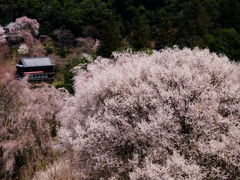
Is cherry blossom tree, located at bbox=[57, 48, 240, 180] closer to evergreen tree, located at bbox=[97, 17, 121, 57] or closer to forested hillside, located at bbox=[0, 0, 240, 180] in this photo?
forested hillside, located at bbox=[0, 0, 240, 180]

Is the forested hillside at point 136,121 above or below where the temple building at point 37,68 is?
above

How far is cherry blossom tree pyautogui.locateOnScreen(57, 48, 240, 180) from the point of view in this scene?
12.5 m

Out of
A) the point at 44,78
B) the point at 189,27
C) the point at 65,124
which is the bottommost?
the point at 44,78

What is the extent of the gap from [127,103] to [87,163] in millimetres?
2848

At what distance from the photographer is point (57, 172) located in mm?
17391

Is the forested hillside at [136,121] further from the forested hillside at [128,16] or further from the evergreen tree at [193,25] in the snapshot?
the forested hillside at [128,16]

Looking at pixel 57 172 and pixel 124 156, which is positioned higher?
pixel 124 156

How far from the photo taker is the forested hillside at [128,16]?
1332 inches

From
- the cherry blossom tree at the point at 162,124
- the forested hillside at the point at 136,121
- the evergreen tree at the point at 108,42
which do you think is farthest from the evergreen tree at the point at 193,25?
the cherry blossom tree at the point at 162,124

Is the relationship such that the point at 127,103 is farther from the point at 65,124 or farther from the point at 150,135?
the point at 65,124

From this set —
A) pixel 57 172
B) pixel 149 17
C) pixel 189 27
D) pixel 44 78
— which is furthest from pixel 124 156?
pixel 149 17

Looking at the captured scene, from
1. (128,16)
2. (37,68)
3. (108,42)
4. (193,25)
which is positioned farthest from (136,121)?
(128,16)

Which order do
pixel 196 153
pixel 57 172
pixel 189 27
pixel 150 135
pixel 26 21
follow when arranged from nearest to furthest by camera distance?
pixel 196 153, pixel 150 135, pixel 57 172, pixel 189 27, pixel 26 21

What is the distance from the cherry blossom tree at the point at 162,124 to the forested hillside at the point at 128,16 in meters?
16.1
